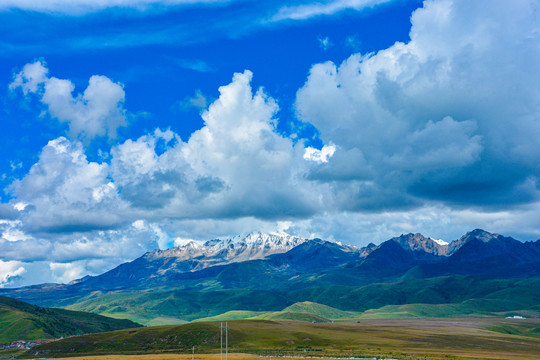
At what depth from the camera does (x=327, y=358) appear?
187m

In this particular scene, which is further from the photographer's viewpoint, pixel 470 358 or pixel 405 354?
pixel 405 354

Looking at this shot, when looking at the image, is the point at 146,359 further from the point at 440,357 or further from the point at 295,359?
the point at 440,357

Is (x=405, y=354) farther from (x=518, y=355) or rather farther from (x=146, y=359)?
(x=146, y=359)

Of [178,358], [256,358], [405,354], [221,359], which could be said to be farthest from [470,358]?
[178,358]

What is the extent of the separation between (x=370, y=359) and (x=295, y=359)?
27102mm

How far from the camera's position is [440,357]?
176 meters

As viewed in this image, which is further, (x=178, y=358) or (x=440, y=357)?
(x=178, y=358)

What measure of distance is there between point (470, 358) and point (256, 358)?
7607cm

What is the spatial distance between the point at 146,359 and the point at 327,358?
231ft

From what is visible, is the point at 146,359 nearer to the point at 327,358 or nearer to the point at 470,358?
the point at 327,358

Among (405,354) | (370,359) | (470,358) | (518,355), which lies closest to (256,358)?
(370,359)

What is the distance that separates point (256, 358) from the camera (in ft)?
610

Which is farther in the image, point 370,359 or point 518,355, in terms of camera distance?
point 518,355

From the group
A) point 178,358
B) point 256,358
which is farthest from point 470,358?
point 178,358
